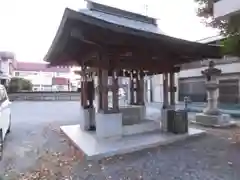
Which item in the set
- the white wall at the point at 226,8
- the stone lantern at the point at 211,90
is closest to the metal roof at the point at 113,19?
the white wall at the point at 226,8

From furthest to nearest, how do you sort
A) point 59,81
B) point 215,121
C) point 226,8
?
point 59,81 → point 215,121 → point 226,8

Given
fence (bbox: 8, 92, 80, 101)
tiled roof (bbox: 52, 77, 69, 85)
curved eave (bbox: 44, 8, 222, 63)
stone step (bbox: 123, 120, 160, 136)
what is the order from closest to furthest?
curved eave (bbox: 44, 8, 222, 63)
stone step (bbox: 123, 120, 160, 136)
fence (bbox: 8, 92, 80, 101)
tiled roof (bbox: 52, 77, 69, 85)

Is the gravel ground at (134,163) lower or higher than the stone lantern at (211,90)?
lower

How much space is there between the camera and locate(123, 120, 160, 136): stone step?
298 inches

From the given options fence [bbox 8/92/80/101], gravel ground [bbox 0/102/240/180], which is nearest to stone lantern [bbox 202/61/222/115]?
gravel ground [bbox 0/102/240/180]

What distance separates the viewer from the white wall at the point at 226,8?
3486mm

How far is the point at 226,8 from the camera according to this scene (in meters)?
3.64

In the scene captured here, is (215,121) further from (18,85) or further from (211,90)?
(18,85)

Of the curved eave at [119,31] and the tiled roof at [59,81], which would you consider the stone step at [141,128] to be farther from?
the tiled roof at [59,81]

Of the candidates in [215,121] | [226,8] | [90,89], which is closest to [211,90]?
[215,121]

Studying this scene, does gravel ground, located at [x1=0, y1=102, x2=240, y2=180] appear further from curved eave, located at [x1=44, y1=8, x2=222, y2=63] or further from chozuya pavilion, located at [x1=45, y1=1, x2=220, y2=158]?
curved eave, located at [x1=44, y1=8, x2=222, y2=63]

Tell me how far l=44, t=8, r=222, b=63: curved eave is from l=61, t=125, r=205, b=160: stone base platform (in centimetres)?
254

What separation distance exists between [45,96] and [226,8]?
1059 inches

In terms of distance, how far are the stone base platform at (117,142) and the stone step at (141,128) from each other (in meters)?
0.22
